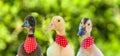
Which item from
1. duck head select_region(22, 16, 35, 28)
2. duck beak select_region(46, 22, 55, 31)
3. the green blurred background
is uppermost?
duck head select_region(22, 16, 35, 28)

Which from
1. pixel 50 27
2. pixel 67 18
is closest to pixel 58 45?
pixel 50 27

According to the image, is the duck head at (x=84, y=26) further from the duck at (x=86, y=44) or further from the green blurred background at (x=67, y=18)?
the green blurred background at (x=67, y=18)

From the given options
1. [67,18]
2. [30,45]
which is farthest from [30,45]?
[67,18]

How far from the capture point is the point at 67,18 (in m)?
1.56

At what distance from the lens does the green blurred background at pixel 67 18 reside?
1.56 metres

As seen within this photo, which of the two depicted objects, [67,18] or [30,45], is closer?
[30,45]

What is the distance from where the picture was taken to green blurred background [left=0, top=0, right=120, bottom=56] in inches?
61.3

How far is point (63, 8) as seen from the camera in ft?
5.13

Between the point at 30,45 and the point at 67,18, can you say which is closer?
the point at 30,45

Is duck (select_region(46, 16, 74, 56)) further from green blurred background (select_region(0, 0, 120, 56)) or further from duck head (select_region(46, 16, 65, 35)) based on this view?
green blurred background (select_region(0, 0, 120, 56))

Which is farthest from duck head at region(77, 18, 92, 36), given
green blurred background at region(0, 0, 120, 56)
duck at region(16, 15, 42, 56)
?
green blurred background at region(0, 0, 120, 56)

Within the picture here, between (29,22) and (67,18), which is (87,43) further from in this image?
(67,18)

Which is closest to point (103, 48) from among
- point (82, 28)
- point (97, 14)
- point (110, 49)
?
point (110, 49)

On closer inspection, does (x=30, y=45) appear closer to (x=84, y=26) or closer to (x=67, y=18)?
(x=84, y=26)
